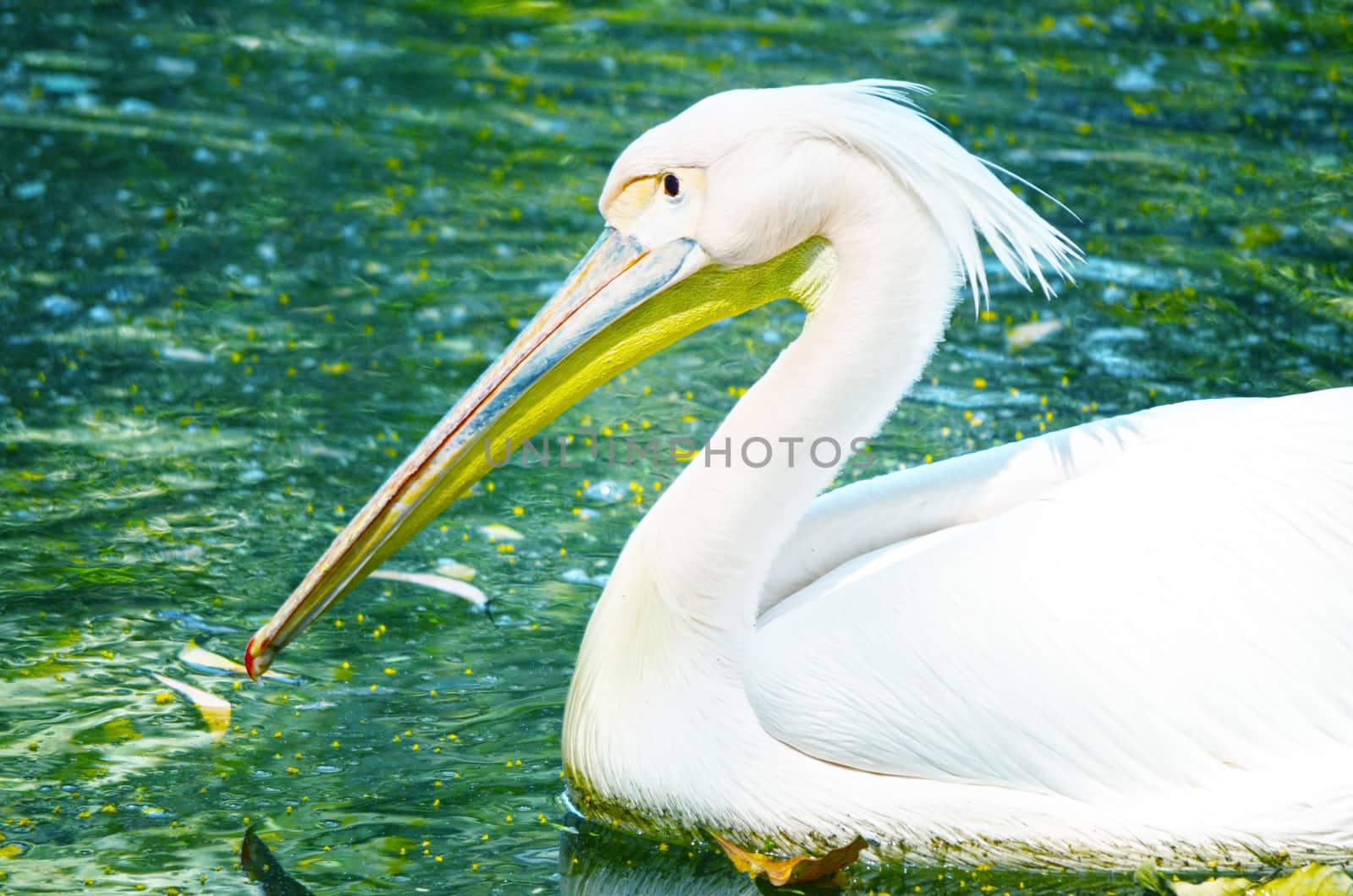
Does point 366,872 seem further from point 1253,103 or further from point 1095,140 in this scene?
point 1253,103

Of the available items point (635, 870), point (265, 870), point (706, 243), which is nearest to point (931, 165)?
point (706, 243)

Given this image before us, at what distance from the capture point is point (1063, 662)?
2889 mm

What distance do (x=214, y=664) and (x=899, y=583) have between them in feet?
4.76

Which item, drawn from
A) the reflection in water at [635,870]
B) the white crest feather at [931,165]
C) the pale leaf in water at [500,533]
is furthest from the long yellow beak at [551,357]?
the pale leaf in water at [500,533]

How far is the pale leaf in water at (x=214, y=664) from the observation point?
3617 millimetres

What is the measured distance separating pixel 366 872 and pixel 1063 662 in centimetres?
116

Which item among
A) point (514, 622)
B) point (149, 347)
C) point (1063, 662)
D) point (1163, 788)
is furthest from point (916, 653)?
point (149, 347)

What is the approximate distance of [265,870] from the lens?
2.96 meters

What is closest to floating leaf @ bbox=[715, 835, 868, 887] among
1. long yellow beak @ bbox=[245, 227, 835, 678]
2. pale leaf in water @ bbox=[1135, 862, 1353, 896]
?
pale leaf in water @ bbox=[1135, 862, 1353, 896]

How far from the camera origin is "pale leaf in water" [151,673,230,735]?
3434mm

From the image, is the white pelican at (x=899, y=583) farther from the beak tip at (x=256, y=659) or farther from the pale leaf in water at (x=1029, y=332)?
the pale leaf in water at (x=1029, y=332)

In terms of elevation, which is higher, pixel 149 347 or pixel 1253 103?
pixel 1253 103

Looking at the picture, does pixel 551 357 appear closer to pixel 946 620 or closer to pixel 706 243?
pixel 706 243

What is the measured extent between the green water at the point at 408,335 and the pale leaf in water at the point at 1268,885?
0.27ft
